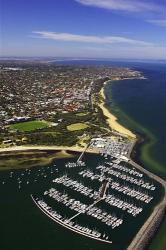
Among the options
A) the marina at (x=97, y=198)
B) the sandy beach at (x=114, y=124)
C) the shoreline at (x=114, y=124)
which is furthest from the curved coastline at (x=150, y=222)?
the sandy beach at (x=114, y=124)

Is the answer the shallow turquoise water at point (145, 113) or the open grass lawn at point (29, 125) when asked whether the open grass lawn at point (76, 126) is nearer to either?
the open grass lawn at point (29, 125)

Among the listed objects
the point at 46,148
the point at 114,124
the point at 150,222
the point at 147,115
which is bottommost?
the point at 150,222

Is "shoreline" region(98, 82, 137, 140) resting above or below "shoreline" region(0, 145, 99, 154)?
above

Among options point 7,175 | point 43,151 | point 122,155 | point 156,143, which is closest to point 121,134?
point 156,143

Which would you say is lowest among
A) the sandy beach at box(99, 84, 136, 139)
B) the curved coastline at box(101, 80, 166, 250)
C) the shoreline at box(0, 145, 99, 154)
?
the curved coastline at box(101, 80, 166, 250)

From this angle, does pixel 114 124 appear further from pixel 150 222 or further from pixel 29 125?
pixel 150 222

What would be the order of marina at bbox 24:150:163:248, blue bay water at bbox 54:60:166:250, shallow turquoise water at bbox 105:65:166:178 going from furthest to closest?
shallow turquoise water at bbox 105:65:166:178 < blue bay water at bbox 54:60:166:250 < marina at bbox 24:150:163:248

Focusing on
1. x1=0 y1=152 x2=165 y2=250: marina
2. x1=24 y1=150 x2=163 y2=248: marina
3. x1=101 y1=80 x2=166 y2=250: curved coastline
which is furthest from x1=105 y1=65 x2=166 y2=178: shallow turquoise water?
x1=0 y1=152 x2=165 y2=250: marina

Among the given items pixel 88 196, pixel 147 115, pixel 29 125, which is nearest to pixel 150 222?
pixel 88 196

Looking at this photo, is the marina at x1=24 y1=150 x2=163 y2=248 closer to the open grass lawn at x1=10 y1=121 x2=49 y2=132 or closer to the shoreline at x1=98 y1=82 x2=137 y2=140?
the shoreline at x1=98 y1=82 x2=137 y2=140
